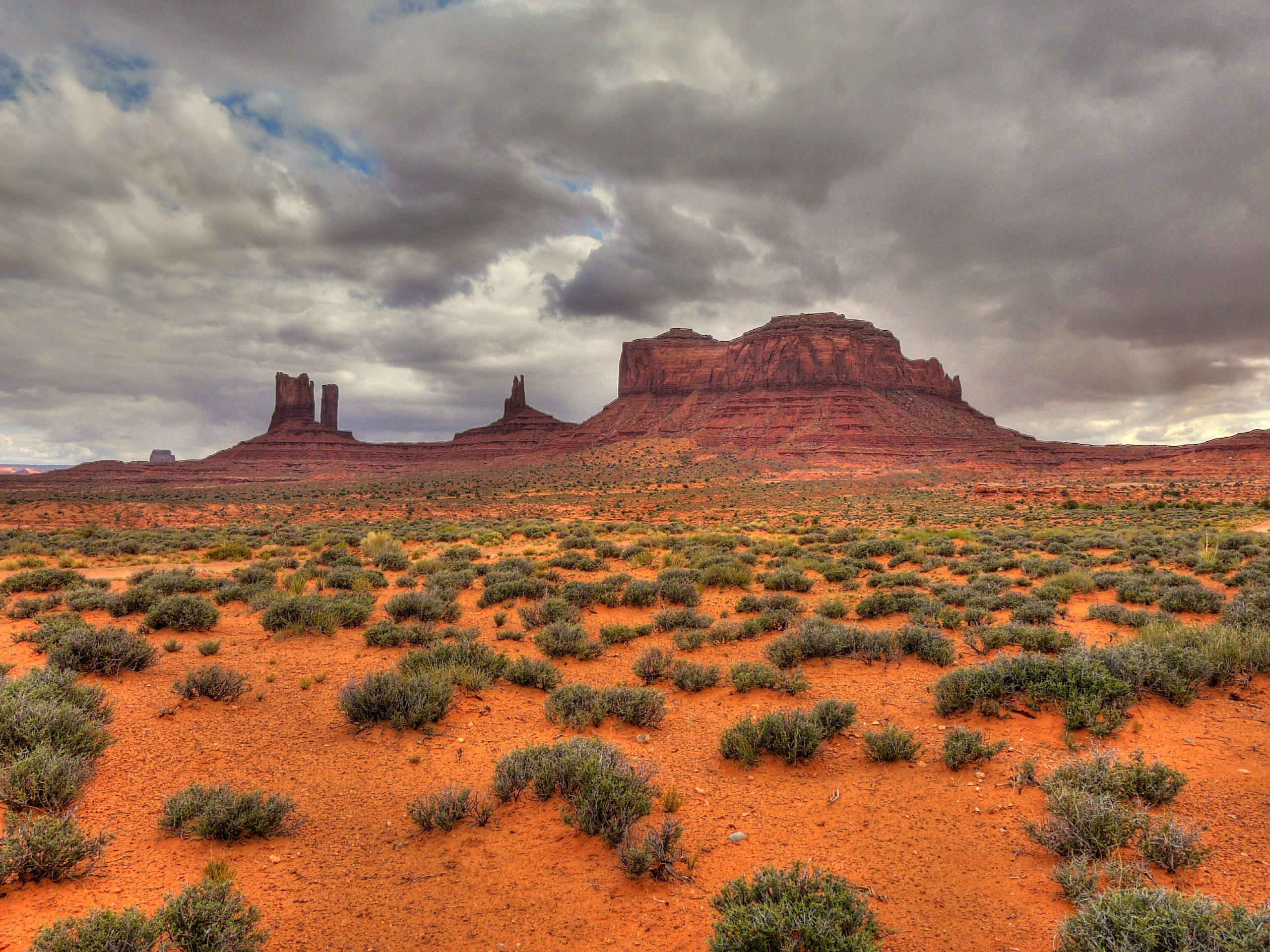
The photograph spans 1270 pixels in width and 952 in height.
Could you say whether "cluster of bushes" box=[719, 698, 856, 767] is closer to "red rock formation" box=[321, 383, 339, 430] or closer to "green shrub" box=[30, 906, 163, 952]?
"green shrub" box=[30, 906, 163, 952]

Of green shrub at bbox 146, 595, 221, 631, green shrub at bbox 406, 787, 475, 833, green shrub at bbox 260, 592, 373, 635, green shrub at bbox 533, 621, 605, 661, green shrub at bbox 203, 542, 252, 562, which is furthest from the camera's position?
green shrub at bbox 203, 542, 252, 562

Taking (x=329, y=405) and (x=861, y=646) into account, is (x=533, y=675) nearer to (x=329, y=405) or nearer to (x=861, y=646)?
(x=861, y=646)

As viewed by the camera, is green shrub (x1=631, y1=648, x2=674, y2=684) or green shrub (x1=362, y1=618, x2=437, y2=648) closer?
green shrub (x1=631, y1=648, x2=674, y2=684)

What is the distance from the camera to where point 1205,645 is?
7.62 metres

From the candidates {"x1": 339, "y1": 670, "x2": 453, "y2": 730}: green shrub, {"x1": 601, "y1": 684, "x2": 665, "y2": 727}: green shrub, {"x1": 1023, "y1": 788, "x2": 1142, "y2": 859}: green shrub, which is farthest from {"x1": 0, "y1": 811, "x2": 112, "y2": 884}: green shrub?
{"x1": 1023, "y1": 788, "x2": 1142, "y2": 859}: green shrub

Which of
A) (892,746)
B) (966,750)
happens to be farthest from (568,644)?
(966,750)

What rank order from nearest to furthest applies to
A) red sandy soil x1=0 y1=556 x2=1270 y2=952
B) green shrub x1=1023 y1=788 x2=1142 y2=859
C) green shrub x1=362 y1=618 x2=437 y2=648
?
red sandy soil x1=0 y1=556 x2=1270 y2=952
green shrub x1=1023 y1=788 x2=1142 y2=859
green shrub x1=362 y1=618 x2=437 y2=648

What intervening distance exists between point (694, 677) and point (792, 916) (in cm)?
488

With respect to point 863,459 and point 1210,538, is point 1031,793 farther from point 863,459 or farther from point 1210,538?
point 863,459

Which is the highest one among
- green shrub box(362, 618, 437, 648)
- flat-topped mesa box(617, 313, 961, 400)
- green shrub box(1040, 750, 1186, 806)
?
flat-topped mesa box(617, 313, 961, 400)

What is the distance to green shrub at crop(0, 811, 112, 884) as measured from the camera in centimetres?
388

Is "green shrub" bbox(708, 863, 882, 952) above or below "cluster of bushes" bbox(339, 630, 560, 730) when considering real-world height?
above

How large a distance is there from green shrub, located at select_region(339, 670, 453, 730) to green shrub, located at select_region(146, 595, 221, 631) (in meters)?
5.14

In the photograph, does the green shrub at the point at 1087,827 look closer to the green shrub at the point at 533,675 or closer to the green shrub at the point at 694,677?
the green shrub at the point at 694,677
